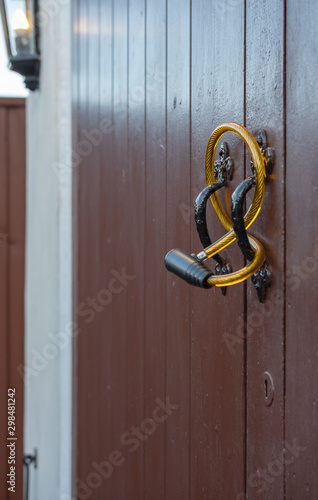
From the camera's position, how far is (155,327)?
1.12 meters

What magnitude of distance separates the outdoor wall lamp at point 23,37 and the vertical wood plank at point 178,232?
173 cm

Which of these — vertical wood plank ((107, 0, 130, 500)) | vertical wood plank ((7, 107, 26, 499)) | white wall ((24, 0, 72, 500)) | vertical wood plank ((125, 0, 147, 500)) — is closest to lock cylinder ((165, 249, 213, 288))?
vertical wood plank ((125, 0, 147, 500))

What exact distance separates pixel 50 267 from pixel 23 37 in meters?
1.06

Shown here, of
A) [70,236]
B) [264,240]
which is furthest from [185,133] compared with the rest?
[70,236]

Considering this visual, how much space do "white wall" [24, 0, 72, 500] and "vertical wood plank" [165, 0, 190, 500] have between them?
0.98m

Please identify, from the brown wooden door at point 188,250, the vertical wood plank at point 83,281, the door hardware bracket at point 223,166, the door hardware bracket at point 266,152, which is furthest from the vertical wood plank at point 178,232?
the vertical wood plank at point 83,281

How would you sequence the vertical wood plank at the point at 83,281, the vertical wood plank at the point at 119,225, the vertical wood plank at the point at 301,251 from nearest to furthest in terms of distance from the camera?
the vertical wood plank at the point at 301,251, the vertical wood plank at the point at 119,225, the vertical wood plank at the point at 83,281

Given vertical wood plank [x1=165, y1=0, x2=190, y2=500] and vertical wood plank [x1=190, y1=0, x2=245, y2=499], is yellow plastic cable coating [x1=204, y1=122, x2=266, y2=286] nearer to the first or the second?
vertical wood plank [x1=190, y1=0, x2=245, y2=499]

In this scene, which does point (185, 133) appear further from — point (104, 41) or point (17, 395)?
point (17, 395)

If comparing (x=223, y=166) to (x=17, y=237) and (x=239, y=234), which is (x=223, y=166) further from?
(x=17, y=237)

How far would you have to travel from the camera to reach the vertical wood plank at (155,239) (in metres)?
1.07

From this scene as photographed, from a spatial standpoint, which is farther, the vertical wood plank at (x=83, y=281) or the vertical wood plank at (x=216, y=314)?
the vertical wood plank at (x=83, y=281)

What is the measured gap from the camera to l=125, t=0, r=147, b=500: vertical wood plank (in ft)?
3.92

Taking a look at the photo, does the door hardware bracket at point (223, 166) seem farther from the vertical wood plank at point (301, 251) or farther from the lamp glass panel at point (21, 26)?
the lamp glass panel at point (21, 26)
